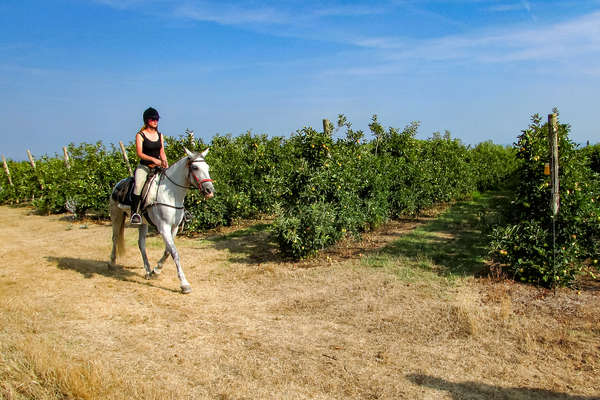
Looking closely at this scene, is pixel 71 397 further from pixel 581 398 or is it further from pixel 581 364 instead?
pixel 581 364

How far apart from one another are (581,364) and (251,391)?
11.4 feet

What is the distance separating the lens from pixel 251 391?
3.84 meters

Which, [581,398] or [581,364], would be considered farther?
[581,364]

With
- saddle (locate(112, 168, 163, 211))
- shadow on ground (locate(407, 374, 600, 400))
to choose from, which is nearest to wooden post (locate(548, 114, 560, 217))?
shadow on ground (locate(407, 374, 600, 400))

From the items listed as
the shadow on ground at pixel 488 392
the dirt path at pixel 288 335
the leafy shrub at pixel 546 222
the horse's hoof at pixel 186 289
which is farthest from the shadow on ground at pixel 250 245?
the shadow on ground at pixel 488 392

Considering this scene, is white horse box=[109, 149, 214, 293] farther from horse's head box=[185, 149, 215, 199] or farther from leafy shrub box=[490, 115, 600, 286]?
leafy shrub box=[490, 115, 600, 286]

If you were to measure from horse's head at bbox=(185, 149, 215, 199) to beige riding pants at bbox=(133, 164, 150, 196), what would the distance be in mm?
1025

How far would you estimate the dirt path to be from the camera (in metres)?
3.87

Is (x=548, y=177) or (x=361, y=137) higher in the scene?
(x=361, y=137)

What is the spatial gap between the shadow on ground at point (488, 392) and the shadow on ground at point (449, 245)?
3718mm

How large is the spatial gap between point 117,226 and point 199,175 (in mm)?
2748

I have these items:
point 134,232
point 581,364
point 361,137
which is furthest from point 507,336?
point 134,232

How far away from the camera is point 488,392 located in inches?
149

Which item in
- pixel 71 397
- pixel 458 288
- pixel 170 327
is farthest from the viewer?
pixel 458 288
